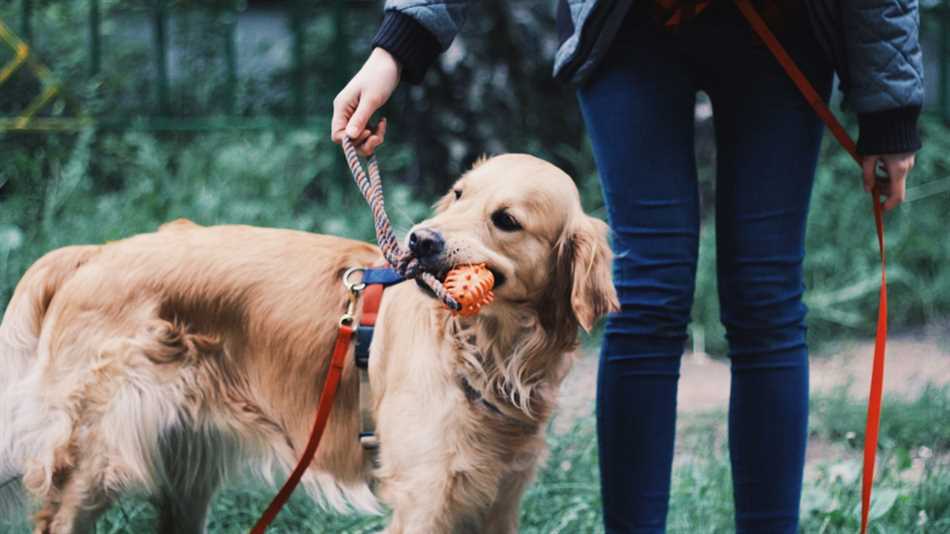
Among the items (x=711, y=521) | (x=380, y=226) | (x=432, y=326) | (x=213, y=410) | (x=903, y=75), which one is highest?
(x=903, y=75)

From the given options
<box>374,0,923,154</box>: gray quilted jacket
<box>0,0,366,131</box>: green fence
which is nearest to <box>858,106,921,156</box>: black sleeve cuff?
<box>374,0,923,154</box>: gray quilted jacket

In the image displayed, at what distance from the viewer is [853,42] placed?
255 cm

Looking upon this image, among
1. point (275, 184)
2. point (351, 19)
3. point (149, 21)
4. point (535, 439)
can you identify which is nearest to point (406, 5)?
point (535, 439)

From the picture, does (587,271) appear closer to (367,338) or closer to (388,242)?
(388,242)

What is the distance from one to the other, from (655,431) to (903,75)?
37.2 inches

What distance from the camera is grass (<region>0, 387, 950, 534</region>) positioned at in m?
3.39

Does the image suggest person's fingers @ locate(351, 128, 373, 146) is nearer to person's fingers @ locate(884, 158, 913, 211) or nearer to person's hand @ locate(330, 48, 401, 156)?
person's hand @ locate(330, 48, 401, 156)

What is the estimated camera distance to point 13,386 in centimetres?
308

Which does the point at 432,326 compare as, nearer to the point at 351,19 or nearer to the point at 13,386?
the point at 13,386

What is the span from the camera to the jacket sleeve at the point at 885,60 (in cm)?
252

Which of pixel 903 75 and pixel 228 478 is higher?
pixel 903 75

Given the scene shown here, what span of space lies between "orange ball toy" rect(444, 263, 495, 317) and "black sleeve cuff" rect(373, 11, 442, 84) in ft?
1.57

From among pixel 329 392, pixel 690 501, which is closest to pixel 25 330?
pixel 329 392

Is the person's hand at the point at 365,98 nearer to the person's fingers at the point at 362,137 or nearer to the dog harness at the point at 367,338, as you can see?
the person's fingers at the point at 362,137
